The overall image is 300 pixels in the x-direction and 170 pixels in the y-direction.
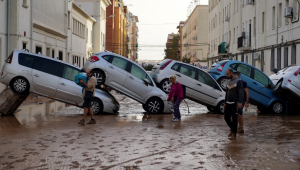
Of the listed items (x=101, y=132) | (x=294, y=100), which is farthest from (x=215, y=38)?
(x=101, y=132)

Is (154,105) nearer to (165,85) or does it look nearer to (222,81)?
(165,85)

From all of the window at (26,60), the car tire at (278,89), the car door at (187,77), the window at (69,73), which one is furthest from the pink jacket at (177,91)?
the car tire at (278,89)

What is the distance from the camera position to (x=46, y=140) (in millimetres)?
10688

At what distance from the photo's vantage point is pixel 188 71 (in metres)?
19.4

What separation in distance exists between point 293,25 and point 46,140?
23010 millimetres

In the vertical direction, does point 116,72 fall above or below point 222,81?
above

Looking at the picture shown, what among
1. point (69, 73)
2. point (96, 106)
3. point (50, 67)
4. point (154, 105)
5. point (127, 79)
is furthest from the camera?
point (154, 105)

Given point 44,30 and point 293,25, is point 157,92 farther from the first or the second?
point 44,30

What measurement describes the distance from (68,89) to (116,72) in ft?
6.19

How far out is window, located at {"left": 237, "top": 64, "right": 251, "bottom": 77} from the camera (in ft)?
66.2

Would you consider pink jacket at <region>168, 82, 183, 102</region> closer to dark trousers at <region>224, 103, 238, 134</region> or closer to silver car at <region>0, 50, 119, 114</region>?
silver car at <region>0, 50, 119, 114</region>

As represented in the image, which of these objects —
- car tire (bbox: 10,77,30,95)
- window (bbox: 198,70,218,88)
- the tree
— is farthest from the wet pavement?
the tree

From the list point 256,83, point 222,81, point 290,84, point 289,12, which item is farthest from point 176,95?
point 289,12

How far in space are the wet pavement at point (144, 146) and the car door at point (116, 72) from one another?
124 inches
